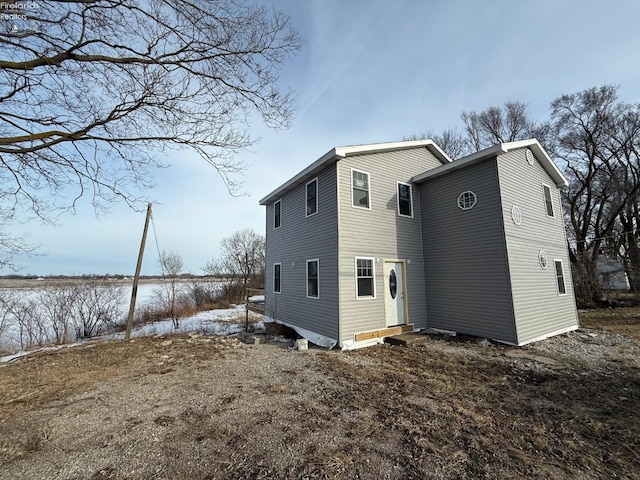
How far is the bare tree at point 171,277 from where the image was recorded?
51.5 ft

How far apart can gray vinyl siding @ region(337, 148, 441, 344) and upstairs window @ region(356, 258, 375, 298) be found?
14cm

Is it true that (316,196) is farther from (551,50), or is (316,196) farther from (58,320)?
(58,320)

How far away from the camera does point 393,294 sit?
7965mm

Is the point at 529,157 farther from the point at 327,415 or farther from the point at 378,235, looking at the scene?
the point at 327,415

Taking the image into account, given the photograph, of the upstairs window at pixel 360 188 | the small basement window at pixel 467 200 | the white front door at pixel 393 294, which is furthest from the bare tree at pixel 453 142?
the white front door at pixel 393 294

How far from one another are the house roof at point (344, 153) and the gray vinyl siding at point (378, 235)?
19 cm

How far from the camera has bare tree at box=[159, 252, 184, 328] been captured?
619 inches

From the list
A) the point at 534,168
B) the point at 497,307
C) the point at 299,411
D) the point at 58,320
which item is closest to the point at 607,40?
the point at 534,168

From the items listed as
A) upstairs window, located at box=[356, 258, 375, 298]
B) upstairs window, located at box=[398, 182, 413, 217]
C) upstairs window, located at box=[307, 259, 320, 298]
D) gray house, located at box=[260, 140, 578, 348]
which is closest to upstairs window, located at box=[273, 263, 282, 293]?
gray house, located at box=[260, 140, 578, 348]

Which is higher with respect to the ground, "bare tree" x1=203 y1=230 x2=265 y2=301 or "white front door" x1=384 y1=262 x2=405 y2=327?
"bare tree" x1=203 y1=230 x2=265 y2=301

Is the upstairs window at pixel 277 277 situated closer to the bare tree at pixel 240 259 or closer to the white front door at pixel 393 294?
the white front door at pixel 393 294

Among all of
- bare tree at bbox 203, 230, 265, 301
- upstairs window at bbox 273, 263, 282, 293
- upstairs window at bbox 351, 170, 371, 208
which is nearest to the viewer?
upstairs window at bbox 351, 170, 371, 208

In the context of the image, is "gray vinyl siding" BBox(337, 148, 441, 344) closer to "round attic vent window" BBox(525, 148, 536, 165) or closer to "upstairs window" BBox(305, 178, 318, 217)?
"upstairs window" BBox(305, 178, 318, 217)

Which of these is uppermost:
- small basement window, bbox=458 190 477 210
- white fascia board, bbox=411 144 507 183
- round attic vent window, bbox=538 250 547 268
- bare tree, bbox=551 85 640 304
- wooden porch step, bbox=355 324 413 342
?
bare tree, bbox=551 85 640 304
